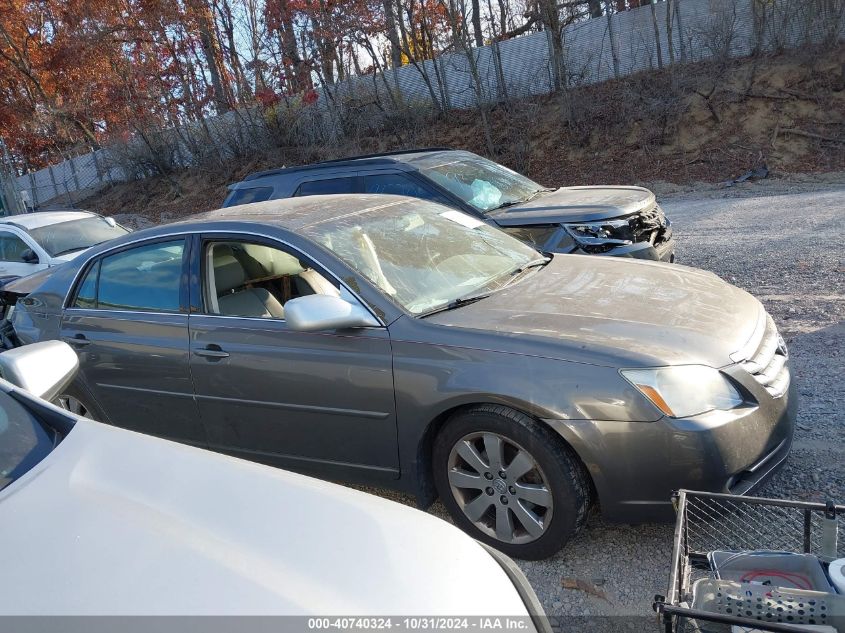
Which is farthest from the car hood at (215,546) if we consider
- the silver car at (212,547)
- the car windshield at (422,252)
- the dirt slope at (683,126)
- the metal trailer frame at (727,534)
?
the dirt slope at (683,126)

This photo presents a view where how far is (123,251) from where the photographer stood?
4.69 metres

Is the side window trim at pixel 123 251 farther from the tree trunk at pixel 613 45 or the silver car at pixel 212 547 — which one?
the tree trunk at pixel 613 45

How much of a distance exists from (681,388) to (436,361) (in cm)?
108

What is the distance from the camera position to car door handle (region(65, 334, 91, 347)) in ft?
15.3

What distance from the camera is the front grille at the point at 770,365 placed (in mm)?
3365

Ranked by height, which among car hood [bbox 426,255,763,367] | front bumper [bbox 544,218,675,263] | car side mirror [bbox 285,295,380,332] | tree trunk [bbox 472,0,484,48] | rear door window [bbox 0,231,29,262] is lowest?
front bumper [bbox 544,218,675,263]

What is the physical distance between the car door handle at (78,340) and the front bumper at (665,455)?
3094mm

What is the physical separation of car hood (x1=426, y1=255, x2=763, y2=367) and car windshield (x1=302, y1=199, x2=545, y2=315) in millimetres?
A: 182

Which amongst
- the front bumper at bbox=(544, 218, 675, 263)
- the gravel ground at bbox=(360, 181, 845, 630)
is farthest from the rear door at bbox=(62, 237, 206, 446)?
the front bumper at bbox=(544, 218, 675, 263)

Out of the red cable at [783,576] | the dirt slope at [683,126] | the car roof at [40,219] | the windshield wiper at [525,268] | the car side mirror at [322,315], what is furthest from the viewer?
the dirt slope at [683,126]

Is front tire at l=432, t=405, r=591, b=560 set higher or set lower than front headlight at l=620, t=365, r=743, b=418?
lower

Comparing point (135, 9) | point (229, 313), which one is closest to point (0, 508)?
point (229, 313)

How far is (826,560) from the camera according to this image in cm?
239

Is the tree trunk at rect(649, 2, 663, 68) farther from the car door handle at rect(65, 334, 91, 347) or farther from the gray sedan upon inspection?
the car door handle at rect(65, 334, 91, 347)
